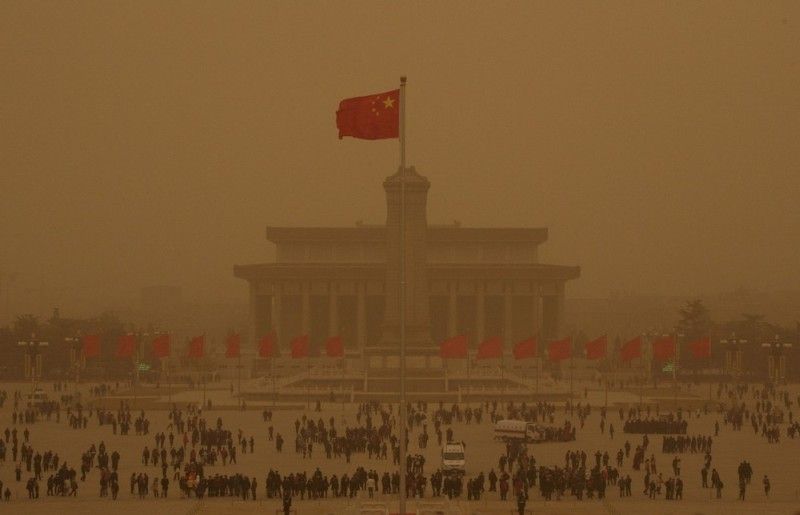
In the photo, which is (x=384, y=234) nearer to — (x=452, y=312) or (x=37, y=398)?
(x=452, y=312)

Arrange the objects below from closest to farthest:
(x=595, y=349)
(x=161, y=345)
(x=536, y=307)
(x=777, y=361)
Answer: (x=595, y=349) → (x=161, y=345) → (x=777, y=361) → (x=536, y=307)

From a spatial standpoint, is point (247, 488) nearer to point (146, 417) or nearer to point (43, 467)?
point (43, 467)

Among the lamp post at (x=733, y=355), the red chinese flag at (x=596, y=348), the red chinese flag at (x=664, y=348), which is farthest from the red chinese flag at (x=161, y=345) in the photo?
the lamp post at (x=733, y=355)

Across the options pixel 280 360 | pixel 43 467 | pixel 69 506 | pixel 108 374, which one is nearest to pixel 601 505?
pixel 69 506

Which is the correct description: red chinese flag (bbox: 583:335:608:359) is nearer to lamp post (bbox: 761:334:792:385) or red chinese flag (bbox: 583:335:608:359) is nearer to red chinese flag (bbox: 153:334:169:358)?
lamp post (bbox: 761:334:792:385)

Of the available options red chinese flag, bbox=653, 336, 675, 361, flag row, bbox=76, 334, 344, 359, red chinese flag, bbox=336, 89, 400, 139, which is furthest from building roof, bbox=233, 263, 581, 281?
red chinese flag, bbox=336, 89, 400, 139

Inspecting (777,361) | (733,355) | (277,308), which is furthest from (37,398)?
(277,308)

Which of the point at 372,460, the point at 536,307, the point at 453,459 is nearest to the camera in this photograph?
the point at 453,459
